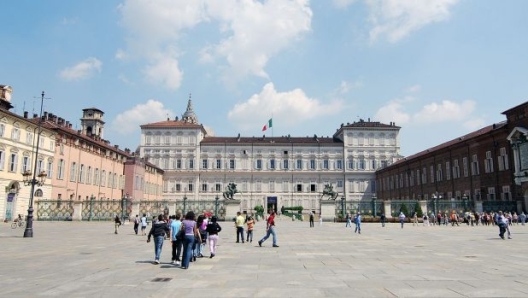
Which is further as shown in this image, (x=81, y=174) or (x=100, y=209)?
(x=81, y=174)

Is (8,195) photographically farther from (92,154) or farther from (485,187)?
(485,187)

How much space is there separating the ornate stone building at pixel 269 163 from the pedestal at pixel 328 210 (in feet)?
114

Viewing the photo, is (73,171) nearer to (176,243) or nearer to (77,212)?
(77,212)

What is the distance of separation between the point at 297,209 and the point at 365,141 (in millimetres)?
20833

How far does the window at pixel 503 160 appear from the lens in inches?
1606

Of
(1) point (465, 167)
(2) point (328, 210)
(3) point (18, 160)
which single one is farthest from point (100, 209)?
(1) point (465, 167)

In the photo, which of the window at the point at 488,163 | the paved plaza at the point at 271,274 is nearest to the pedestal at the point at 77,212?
the paved plaza at the point at 271,274

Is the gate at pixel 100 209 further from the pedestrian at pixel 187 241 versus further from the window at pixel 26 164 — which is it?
the pedestrian at pixel 187 241

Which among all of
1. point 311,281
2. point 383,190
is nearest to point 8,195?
point 311,281

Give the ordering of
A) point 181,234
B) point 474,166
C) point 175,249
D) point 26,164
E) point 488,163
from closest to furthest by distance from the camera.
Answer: point 181,234
point 175,249
point 26,164
point 488,163
point 474,166

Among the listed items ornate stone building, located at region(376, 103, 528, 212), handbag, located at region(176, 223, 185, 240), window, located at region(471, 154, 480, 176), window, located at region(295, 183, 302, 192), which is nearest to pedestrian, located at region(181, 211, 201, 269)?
handbag, located at region(176, 223, 185, 240)

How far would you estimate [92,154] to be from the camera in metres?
53.3

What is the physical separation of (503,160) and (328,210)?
19.0 metres

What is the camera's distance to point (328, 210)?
42.1 metres
